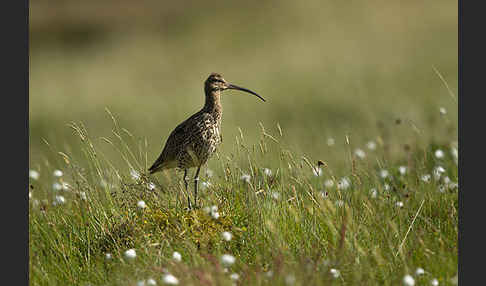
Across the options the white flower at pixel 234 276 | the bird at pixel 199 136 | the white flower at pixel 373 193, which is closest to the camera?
the white flower at pixel 234 276

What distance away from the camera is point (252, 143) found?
1302 cm

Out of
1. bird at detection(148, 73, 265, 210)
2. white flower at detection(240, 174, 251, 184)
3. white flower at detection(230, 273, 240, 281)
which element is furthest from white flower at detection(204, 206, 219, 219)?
bird at detection(148, 73, 265, 210)

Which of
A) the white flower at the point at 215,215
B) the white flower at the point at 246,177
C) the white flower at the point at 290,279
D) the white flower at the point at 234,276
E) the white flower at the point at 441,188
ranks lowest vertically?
Result: the white flower at the point at 234,276

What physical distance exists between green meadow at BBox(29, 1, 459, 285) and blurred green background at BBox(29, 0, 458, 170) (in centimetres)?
9

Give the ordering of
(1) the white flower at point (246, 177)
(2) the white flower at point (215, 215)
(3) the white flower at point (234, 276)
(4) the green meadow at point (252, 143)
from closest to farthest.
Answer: (3) the white flower at point (234, 276) → (4) the green meadow at point (252, 143) → (2) the white flower at point (215, 215) → (1) the white flower at point (246, 177)

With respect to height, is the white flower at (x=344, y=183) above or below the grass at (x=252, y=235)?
above

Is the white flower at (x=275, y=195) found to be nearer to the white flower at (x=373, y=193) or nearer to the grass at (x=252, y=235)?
the grass at (x=252, y=235)

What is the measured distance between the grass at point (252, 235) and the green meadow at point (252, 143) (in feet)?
0.06

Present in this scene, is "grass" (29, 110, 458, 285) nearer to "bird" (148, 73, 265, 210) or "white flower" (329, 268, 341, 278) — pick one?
"white flower" (329, 268, 341, 278)

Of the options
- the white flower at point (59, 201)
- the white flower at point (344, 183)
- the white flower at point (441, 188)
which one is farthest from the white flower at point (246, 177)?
the white flower at point (441, 188)

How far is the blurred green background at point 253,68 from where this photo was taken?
1377cm

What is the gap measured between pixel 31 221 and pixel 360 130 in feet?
26.5

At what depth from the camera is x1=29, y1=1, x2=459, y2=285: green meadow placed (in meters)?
4.64

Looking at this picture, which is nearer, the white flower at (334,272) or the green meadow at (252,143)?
the white flower at (334,272)
